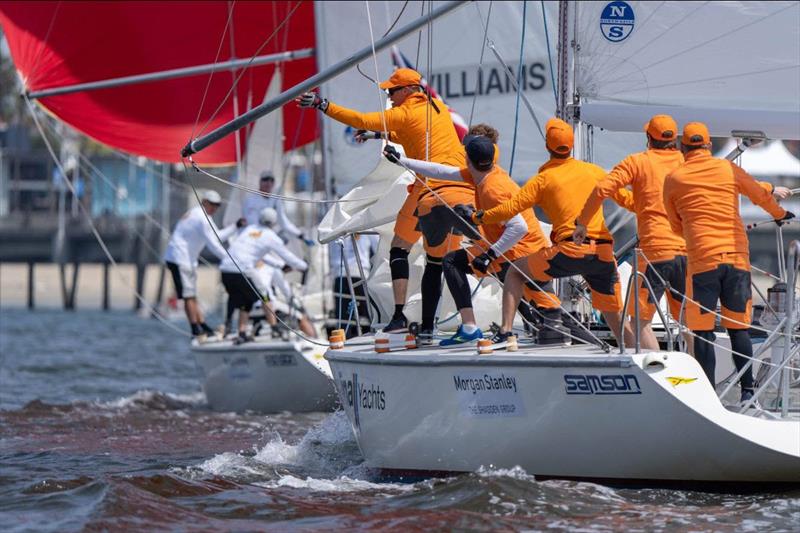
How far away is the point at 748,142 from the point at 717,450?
2.33 m

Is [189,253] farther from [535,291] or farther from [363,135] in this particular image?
[535,291]

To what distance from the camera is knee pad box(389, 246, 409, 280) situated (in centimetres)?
918

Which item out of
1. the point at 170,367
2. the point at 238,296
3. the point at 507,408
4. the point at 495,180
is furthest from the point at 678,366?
the point at 170,367

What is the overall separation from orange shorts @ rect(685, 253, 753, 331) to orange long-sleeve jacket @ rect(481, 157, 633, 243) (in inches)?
21.7

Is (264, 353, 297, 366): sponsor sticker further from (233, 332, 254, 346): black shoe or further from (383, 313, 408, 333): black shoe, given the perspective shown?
(383, 313, 408, 333): black shoe

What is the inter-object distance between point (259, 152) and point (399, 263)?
8.22m

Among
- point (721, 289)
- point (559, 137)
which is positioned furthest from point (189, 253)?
point (721, 289)

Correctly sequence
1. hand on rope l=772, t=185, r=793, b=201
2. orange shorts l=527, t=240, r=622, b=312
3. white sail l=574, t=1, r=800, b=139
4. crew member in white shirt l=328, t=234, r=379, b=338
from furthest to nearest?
1. crew member in white shirt l=328, t=234, r=379, b=338
2. white sail l=574, t=1, r=800, b=139
3. hand on rope l=772, t=185, r=793, b=201
4. orange shorts l=527, t=240, r=622, b=312

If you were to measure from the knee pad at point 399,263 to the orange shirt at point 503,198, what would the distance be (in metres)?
0.82

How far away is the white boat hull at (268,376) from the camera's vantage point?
13.3m

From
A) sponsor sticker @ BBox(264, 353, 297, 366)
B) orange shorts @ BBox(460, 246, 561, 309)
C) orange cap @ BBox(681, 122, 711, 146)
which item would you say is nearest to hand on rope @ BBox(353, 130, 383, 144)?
orange shorts @ BBox(460, 246, 561, 309)

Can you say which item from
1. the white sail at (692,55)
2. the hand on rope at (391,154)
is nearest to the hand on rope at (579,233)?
the hand on rope at (391,154)

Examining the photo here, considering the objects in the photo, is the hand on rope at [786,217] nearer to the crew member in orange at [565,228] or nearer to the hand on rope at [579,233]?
the crew member in orange at [565,228]

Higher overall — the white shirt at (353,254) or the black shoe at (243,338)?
the white shirt at (353,254)
